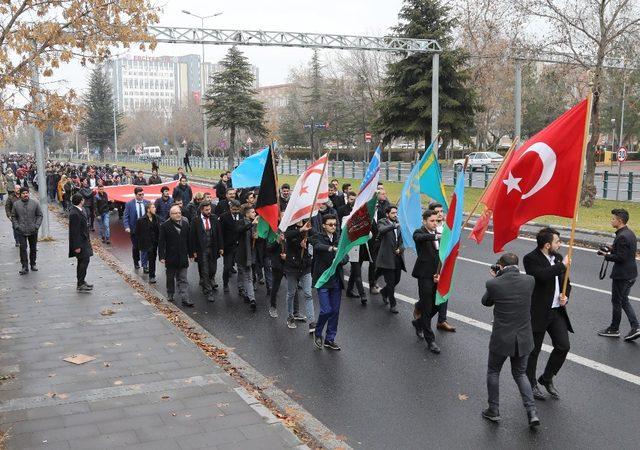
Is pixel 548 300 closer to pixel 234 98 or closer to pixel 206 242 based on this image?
pixel 206 242

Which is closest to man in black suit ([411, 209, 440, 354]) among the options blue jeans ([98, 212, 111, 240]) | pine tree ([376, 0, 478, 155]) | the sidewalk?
the sidewalk

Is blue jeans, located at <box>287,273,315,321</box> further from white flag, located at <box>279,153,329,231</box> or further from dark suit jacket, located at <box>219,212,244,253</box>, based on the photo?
dark suit jacket, located at <box>219,212,244,253</box>

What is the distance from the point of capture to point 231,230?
10938 mm

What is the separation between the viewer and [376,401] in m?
6.53

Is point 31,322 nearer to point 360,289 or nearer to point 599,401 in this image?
point 360,289

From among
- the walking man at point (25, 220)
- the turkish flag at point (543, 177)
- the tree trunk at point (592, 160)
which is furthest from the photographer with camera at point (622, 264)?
the tree trunk at point (592, 160)

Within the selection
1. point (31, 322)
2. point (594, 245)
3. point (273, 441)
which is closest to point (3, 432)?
point (273, 441)

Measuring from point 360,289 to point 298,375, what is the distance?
3.27 meters

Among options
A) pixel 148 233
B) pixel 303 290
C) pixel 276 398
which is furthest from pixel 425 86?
pixel 276 398

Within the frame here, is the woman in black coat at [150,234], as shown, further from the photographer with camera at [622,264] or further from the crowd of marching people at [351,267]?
the photographer with camera at [622,264]

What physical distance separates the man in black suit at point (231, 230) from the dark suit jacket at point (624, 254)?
552 centimetres

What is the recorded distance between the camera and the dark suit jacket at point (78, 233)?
37.4ft

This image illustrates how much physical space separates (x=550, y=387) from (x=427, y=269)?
83.2 inches

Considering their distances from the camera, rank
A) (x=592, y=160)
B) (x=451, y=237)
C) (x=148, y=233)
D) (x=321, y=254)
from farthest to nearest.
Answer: (x=592, y=160)
(x=148, y=233)
(x=321, y=254)
(x=451, y=237)
